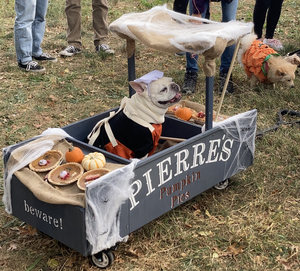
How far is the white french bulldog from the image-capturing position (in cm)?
282

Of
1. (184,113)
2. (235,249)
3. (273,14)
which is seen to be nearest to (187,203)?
(235,249)

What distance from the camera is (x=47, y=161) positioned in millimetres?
2645

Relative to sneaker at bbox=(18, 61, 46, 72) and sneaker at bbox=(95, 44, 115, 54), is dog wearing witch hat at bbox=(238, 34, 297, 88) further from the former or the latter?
sneaker at bbox=(18, 61, 46, 72)

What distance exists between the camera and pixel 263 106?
15.6ft

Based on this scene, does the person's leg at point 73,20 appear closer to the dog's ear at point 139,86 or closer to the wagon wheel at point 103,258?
the dog's ear at point 139,86

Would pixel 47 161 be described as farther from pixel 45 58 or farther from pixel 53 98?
pixel 45 58

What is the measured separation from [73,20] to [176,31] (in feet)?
13.0

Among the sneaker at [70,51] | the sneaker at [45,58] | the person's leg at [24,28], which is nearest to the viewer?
the person's leg at [24,28]

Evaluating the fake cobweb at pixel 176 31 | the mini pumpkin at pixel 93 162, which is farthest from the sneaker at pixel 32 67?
the mini pumpkin at pixel 93 162

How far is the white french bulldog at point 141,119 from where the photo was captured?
2.82 meters

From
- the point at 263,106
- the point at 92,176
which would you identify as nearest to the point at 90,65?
the point at 263,106

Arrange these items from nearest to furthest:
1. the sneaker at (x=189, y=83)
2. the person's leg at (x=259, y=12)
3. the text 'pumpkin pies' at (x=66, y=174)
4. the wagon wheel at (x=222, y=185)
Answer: the text 'pumpkin pies' at (x=66, y=174), the wagon wheel at (x=222, y=185), the sneaker at (x=189, y=83), the person's leg at (x=259, y=12)

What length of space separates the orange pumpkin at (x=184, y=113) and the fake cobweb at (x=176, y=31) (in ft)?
2.54

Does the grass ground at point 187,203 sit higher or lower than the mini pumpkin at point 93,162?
lower
